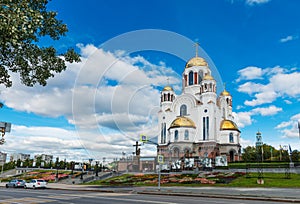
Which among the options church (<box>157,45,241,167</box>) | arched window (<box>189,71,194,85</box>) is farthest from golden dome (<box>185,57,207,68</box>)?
arched window (<box>189,71,194,85</box>)

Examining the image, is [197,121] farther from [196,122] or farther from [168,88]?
[168,88]

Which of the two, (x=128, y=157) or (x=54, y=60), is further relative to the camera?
(x=128, y=157)

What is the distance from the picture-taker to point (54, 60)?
9.17 meters

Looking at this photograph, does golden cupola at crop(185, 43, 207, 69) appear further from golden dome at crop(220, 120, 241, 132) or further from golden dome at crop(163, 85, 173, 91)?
golden dome at crop(220, 120, 241, 132)

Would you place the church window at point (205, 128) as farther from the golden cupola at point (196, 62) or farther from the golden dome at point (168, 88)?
the golden cupola at point (196, 62)

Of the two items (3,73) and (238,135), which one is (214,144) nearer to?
(238,135)

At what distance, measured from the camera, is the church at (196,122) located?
190 feet

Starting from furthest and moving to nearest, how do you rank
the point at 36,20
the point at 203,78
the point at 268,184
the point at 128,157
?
1. the point at 203,78
2. the point at 128,157
3. the point at 268,184
4. the point at 36,20

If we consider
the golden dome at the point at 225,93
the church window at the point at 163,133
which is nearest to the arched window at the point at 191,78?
the golden dome at the point at 225,93

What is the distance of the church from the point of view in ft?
190

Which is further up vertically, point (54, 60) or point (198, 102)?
point (198, 102)

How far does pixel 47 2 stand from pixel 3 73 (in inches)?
106

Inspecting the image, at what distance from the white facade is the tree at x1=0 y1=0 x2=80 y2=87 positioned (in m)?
48.9

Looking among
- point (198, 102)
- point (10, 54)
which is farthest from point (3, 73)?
point (198, 102)
